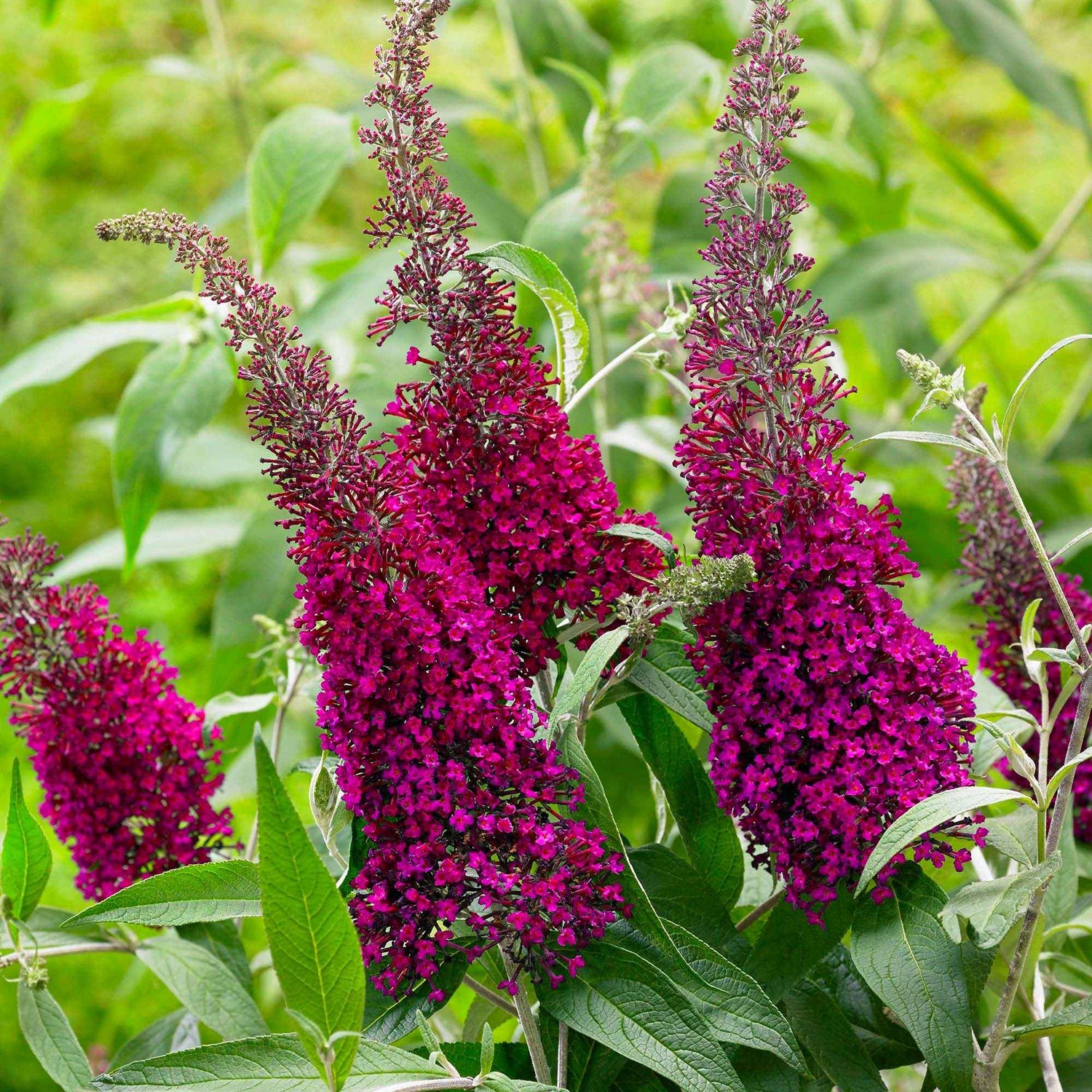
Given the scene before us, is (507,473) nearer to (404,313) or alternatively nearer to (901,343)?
(404,313)

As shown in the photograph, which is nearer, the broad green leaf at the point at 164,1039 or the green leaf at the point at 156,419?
the broad green leaf at the point at 164,1039

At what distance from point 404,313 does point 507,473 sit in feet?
0.32

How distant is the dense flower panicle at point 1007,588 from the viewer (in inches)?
31.9

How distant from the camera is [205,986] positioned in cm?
77

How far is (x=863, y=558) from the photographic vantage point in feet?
1.94

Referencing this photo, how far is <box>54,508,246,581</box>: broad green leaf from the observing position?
5.01ft

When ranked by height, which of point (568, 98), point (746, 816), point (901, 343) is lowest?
point (746, 816)

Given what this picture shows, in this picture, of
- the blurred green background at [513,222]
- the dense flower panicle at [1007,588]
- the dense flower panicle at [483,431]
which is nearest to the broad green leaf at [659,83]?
the blurred green background at [513,222]

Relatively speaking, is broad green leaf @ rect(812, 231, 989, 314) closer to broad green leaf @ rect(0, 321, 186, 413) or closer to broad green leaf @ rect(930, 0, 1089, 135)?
broad green leaf @ rect(930, 0, 1089, 135)

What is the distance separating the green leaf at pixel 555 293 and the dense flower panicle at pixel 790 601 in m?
0.09

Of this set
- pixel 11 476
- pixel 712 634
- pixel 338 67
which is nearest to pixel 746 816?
pixel 712 634

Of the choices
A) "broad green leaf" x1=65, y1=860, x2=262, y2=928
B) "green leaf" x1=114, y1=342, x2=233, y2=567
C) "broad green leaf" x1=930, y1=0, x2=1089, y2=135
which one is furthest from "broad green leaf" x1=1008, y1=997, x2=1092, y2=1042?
"broad green leaf" x1=930, y1=0, x2=1089, y2=135

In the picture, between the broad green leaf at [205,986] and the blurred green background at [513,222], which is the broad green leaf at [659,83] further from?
the broad green leaf at [205,986]

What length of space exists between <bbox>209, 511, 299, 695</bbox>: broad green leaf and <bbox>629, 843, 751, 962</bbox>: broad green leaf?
65 cm
